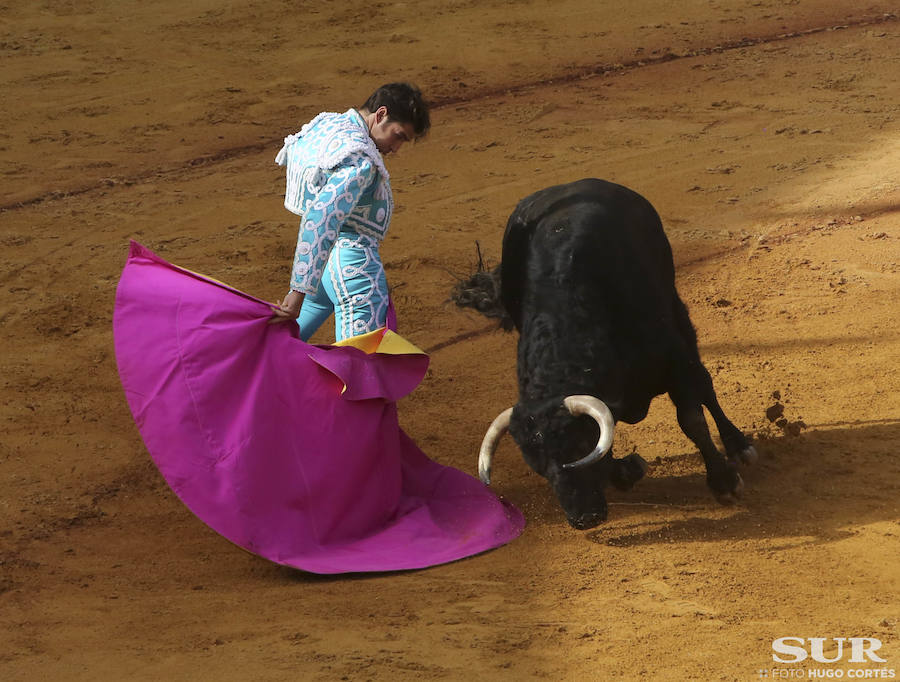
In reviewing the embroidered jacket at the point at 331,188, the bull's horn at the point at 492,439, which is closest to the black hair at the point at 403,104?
the embroidered jacket at the point at 331,188

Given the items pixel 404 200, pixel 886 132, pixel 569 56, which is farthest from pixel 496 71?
pixel 886 132

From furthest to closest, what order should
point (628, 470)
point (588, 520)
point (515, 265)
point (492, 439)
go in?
point (515, 265), point (628, 470), point (492, 439), point (588, 520)

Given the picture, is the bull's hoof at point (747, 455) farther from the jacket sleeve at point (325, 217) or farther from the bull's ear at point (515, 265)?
the jacket sleeve at point (325, 217)

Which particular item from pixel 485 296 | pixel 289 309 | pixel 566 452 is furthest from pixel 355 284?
pixel 485 296

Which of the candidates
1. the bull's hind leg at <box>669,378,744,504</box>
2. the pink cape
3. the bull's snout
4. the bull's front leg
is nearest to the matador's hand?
the pink cape

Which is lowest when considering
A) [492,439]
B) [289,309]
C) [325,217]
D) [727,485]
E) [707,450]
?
[727,485]

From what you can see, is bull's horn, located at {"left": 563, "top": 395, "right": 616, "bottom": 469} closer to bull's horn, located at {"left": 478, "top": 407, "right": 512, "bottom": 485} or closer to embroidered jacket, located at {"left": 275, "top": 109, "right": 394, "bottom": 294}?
bull's horn, located at {"left": 478, "top": 407, "right": 512, "bottom": 485}

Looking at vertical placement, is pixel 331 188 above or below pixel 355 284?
above

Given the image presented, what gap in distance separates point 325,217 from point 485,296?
1471 millimetres

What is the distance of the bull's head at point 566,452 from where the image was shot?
405 centimetres

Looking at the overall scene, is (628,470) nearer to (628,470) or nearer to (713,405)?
(628,470)

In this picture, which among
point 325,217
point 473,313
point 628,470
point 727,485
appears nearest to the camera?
point 325,217

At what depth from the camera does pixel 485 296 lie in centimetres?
520

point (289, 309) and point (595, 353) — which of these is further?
point (595, 353)
